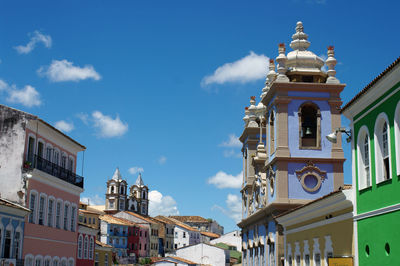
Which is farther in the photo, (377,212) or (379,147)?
(379,147)

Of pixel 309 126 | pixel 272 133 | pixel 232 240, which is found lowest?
pixel 232 240

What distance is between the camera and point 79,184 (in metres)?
39.3

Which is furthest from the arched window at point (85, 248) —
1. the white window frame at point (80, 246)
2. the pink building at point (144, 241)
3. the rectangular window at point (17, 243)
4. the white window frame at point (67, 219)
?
the pink building at point (144, 241)

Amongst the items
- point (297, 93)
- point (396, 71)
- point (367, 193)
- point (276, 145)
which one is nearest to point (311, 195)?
point (276, 145)

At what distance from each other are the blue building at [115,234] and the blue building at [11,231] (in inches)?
2881

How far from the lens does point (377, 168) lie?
51.3 feet

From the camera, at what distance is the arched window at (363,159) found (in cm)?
1678

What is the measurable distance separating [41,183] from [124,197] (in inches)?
4864

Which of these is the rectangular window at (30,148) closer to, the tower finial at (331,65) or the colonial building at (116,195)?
the tower finial at (331,65)

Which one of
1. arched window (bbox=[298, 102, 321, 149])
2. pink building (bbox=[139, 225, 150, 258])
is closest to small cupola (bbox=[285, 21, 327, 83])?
arched window (bbox=[298, 102, 321, 149])

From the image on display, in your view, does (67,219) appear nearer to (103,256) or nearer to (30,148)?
(30,148)

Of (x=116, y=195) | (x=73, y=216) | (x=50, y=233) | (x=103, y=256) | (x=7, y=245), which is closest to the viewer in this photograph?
(x=7, y=245)

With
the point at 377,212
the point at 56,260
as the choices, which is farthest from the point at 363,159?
the point at 56,260

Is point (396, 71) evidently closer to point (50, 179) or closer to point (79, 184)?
point (50, 179)
